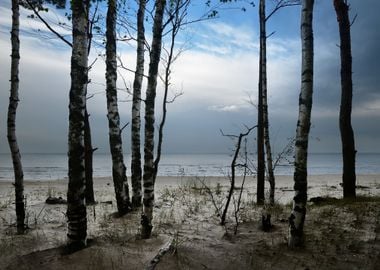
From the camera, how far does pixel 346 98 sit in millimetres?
11289

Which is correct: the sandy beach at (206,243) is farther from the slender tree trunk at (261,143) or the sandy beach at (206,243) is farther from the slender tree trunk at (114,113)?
the slender tree trunk at (261,143)

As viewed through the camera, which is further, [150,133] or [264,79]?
[264,79]

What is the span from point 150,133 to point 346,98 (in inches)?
314

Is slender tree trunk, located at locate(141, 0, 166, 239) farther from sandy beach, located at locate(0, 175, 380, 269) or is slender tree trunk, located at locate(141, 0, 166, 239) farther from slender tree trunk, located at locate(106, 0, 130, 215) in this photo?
slender tree trunk, located at locate(106, 0, 130, 215)

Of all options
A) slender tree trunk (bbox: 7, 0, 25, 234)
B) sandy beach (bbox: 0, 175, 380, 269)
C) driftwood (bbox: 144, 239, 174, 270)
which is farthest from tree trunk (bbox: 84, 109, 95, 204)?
driftwood (bbox: 144, 239, 174, 270)

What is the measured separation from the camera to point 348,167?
11.1 metres

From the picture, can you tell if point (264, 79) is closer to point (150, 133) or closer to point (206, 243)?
point (150, 133)

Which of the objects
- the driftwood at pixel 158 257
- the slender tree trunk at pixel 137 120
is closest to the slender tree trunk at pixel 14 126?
the slender tree trunk at pixel 137 120

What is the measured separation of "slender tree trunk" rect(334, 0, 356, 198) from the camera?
11.1m

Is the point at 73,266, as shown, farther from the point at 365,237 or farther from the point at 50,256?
the point at 365,237

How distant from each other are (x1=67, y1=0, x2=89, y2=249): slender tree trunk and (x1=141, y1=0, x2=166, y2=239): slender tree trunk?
1231mm

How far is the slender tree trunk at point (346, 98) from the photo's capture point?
36.4 ft

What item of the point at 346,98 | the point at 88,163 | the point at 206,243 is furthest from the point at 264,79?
the point at 88,163

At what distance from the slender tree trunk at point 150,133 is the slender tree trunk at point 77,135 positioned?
48.5 inches
